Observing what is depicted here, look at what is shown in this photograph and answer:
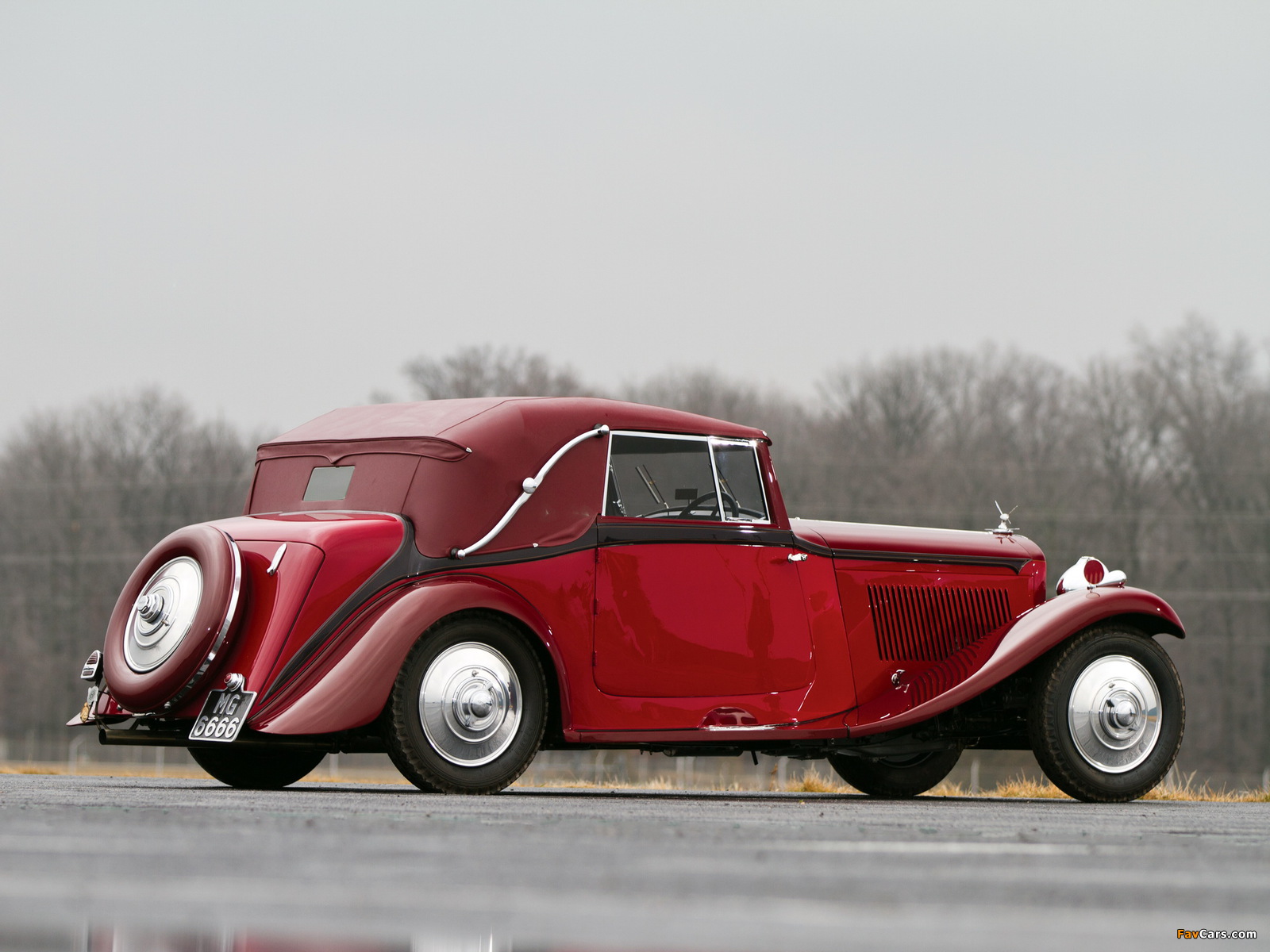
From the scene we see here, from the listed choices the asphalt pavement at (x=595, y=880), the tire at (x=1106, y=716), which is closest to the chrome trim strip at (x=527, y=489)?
the asphalt pavement at (x=595, y=880)

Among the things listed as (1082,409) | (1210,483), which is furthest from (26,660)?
(1210,483)

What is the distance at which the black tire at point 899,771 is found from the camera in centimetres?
1026

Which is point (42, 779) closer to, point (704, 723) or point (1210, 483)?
point (704, 723)

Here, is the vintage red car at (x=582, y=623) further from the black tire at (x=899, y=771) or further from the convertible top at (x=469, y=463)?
the black tire at (x=899, y=771)

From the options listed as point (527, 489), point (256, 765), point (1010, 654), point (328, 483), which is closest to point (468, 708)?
point (527, 489)

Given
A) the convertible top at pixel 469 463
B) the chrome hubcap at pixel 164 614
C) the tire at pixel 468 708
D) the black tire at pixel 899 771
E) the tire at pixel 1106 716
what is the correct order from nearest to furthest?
the tire at pixel 468 708
the chrome hubcap at pixel 164 614
the convertible top at pixel 469 463
the tire at pixel 1106 716
the black tire at pixel 899 771

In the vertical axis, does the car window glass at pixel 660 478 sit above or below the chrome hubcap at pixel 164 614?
above

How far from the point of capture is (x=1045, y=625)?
8953 millimetres

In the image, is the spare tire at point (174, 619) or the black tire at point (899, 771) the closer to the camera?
the spare tire at point (174, 619)

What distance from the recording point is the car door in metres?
8.29

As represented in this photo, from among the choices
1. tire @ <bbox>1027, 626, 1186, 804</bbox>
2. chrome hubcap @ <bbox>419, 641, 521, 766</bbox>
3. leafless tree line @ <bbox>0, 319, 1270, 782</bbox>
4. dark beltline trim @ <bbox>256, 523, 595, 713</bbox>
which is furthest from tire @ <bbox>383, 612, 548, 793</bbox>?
leafless tree line @ <bbox>0, 319, 1270, 782</bbox>

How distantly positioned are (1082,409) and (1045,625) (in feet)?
126

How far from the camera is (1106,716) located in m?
8.94

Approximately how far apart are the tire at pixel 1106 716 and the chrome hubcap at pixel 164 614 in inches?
175
